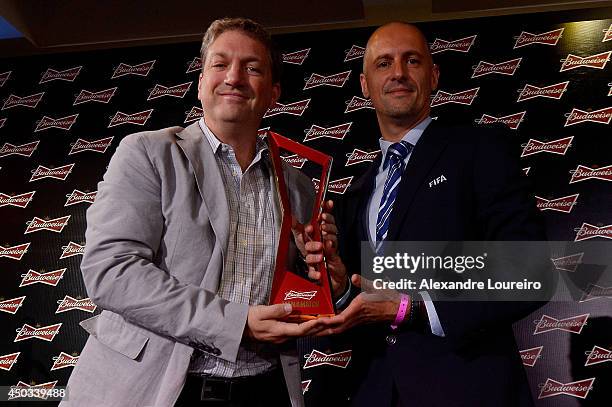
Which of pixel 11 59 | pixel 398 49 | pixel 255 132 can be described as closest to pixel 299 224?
pixel 255 132

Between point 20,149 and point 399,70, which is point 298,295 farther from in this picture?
point 20,149

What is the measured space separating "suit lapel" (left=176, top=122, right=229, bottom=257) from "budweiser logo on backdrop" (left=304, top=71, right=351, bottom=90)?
162 cm

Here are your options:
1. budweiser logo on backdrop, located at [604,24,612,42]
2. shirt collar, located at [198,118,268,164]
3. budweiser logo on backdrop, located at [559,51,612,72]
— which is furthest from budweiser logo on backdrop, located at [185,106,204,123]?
budweiser logo on backdrop, located at [604,24,612,42]

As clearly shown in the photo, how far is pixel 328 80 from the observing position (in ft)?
10.5

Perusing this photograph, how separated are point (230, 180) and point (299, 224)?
0.72ft

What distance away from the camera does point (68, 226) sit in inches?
129

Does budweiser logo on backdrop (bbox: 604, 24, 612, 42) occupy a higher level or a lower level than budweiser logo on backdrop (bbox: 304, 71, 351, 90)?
higher

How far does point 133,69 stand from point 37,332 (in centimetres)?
150

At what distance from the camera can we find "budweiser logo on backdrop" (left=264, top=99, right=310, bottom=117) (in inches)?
124

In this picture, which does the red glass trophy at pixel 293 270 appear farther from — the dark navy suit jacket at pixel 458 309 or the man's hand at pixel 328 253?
the dark navy suit jacket at pixel 458 309

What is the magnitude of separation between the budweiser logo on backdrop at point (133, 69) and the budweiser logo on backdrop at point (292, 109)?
2.58 ft

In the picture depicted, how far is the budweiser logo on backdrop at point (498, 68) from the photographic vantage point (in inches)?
120

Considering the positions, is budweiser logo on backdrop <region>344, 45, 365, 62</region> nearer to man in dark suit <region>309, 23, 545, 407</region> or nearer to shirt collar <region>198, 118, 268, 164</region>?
man in dark suit <region>309, 23, 545, 407</region>

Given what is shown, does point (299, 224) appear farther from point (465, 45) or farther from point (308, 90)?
point (465, 45)
